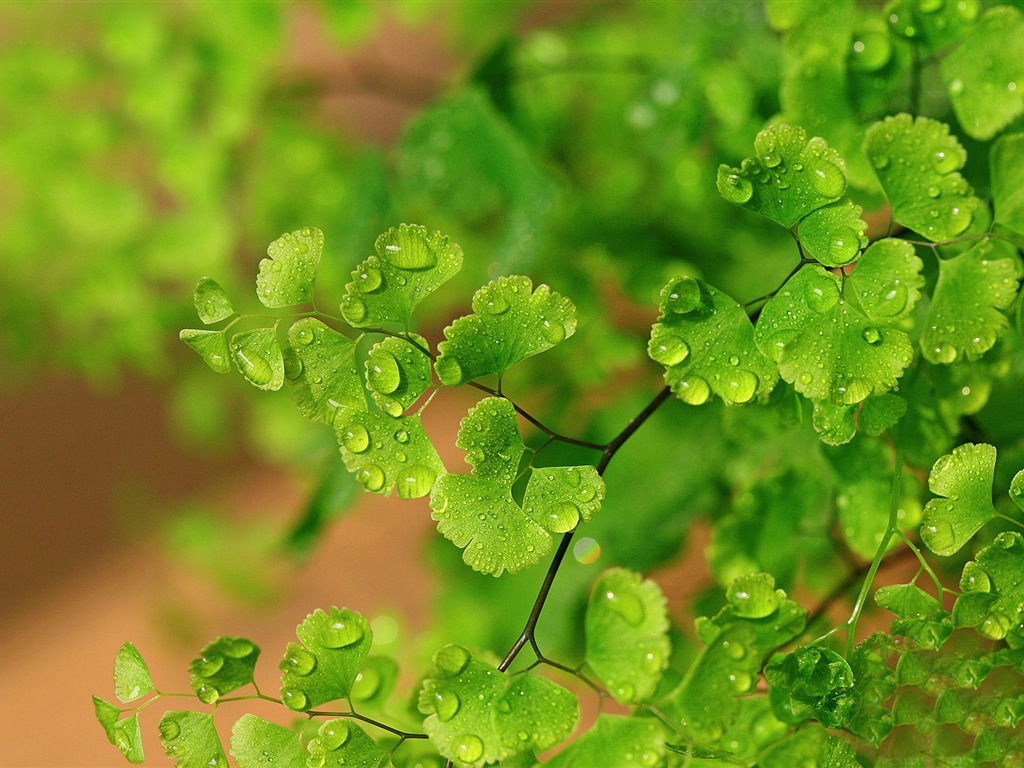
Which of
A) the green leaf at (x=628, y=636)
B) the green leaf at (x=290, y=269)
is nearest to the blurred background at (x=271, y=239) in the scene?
the green leaf at (x=628, y=636)

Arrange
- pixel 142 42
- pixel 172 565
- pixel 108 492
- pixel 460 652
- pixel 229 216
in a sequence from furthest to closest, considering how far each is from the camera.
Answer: pixel 108 492
pixel 172 565
pixel 229 216
pixel 142 42
pixel 460 652

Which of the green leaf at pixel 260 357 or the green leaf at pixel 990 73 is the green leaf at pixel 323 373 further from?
the green leaf at pixel 990 73

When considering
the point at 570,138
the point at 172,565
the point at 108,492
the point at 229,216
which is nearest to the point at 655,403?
the point at 570,138

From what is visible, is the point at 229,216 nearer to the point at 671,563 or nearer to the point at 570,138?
the point at 570,138

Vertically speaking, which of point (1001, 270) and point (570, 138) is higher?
point (1001, 270)

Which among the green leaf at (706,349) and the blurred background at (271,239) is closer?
the green leaf at (706,349)

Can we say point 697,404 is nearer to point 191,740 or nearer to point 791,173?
point 791,173

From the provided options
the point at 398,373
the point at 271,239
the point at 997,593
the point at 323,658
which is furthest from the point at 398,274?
the point at 271,239
